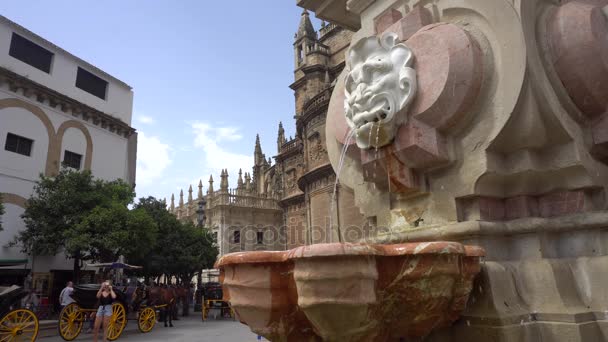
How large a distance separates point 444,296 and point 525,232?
1012 mm

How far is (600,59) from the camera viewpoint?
128 inches

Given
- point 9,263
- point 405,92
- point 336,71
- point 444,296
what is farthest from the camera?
point 336,71

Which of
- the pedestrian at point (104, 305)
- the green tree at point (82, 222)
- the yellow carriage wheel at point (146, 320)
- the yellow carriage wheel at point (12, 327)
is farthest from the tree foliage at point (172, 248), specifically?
the yellow carriage wheel at point (12, 327)

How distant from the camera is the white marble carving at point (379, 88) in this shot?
140 inches

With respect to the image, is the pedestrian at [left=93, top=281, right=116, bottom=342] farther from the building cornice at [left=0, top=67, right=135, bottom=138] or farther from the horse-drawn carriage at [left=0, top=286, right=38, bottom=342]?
the building cornice at [left=0, top=67, right=135, bottom=138]

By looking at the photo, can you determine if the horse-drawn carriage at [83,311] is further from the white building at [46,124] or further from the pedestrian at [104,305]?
the white building at [46,124]

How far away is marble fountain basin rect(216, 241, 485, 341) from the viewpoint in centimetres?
224

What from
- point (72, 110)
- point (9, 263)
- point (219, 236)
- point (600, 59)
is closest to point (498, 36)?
point (600, 59)

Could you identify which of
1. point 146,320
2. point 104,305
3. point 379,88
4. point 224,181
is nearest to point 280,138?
point 224,181

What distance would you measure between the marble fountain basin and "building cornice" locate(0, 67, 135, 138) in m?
20.5

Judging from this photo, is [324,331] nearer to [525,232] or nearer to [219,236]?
[525,232]

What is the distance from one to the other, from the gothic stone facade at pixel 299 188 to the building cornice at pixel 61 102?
11310 mm

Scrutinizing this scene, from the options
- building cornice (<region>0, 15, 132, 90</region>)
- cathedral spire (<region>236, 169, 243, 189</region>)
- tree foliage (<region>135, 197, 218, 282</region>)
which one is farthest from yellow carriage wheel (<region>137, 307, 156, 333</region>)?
cathedral spire (<region>236, 169, 243, 189</region>)

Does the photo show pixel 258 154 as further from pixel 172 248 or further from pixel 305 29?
pixel 172 248
